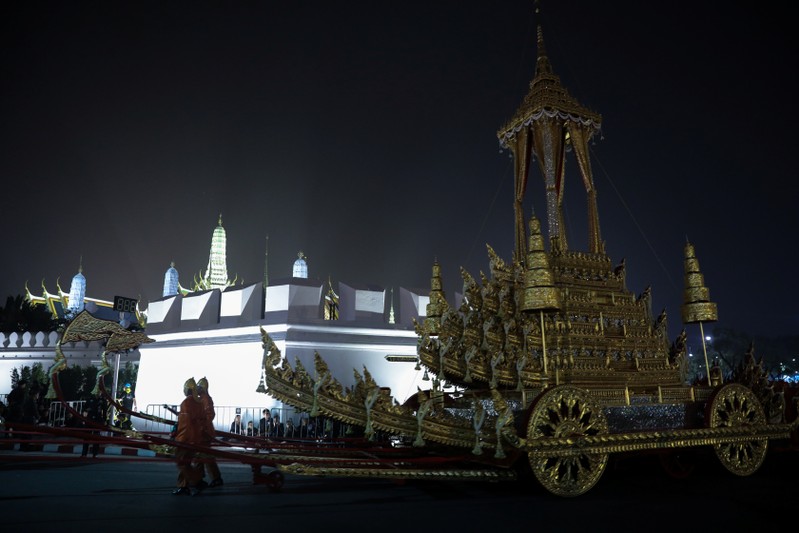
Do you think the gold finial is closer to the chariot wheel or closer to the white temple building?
the chariot wheel

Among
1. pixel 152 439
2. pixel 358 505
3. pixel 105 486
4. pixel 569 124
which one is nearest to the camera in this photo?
pixel 152 439

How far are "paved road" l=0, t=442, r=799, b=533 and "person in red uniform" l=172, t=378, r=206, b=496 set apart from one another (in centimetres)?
18

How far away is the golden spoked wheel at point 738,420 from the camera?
20.3 feet

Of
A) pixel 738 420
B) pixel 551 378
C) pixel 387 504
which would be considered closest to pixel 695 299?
pixel 738 420

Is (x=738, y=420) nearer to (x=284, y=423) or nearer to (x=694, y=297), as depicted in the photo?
(x=694, y=297)

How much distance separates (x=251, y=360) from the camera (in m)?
12.3

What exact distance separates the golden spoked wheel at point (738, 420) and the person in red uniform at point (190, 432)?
5776mm

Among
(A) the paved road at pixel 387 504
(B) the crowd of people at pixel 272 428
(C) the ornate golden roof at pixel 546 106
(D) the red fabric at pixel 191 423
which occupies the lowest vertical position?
(A) the paved road at pixel 387 504

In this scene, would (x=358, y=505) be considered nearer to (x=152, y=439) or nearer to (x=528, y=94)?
(x=152, y=439)

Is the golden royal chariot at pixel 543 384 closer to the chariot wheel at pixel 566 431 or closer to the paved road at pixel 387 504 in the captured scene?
the chariot wheel at pixel 566 431

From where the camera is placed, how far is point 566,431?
208 inches

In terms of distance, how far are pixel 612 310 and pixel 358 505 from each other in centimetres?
402

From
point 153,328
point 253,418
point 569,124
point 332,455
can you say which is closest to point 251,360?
point 253,418

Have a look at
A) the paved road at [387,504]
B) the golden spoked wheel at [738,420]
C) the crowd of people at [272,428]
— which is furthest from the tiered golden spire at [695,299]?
the crowd of people at [272,428]
